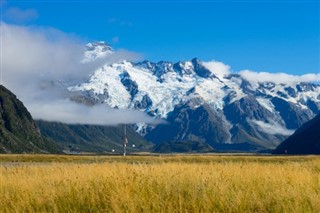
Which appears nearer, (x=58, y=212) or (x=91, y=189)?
(x=58, y=212)

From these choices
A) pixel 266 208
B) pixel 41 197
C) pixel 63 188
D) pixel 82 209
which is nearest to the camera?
pixel 266 208

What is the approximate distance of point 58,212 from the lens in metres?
12.9

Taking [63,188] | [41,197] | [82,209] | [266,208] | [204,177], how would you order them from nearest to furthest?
1. [266,208]
2. [82,209]
3. [41,197]
4. [63,188]
5. [204,177]

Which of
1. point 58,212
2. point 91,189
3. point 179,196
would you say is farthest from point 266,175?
point 58,212

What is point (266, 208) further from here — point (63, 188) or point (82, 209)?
point (63, 188)

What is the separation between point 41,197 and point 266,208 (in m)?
6.39

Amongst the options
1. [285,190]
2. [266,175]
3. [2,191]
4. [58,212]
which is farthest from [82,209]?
[266,175]

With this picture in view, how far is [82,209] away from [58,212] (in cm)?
64

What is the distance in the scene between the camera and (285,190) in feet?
43.9

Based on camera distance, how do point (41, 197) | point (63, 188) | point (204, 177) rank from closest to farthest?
point (41, 197) → point (63, 188) → point (204, 177)

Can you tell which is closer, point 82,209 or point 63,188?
point 82,209

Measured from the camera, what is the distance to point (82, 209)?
1302cm

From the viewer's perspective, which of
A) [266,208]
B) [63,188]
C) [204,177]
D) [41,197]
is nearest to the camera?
[266,208]

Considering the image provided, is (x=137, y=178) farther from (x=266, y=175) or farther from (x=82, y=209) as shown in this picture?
(x=266, y=175)
